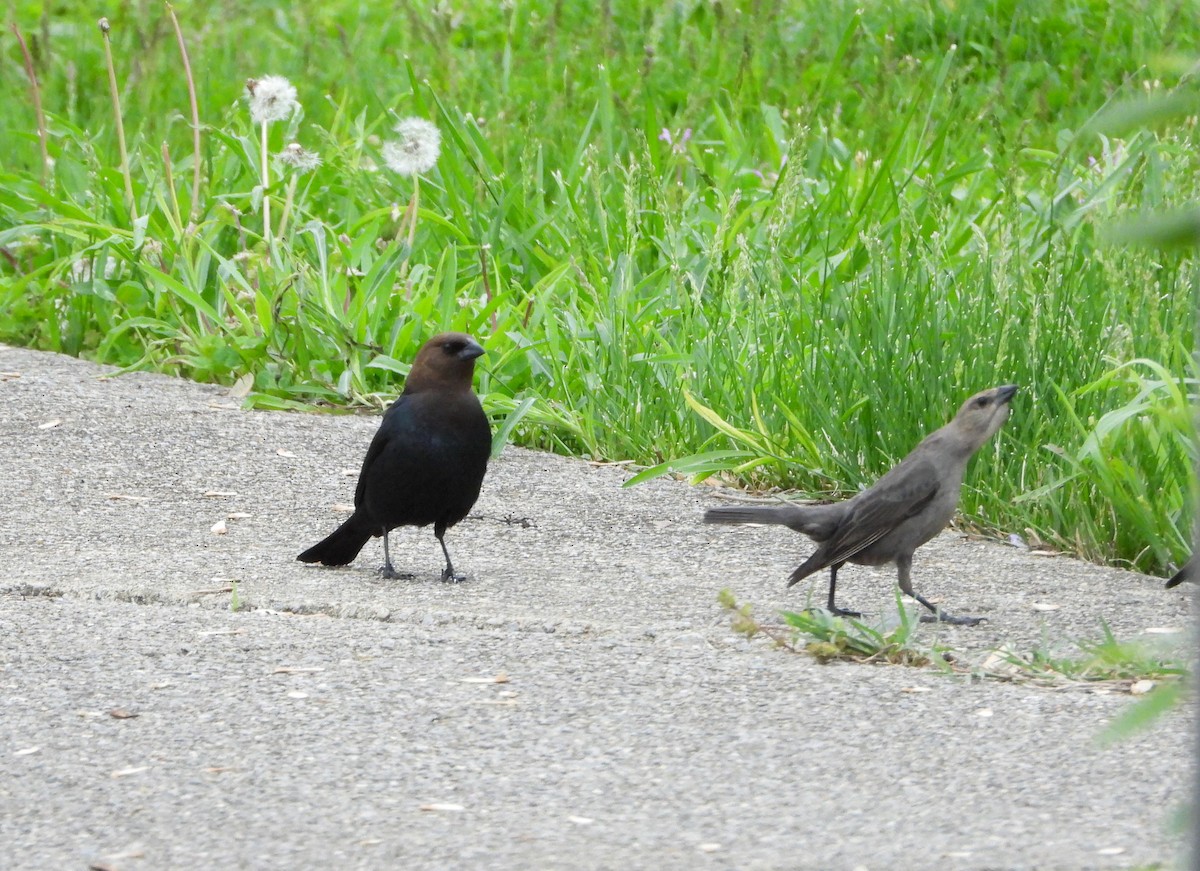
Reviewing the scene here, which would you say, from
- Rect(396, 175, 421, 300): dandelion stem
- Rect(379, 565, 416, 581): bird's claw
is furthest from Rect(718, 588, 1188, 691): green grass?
Rect(396, 175, 421, 300): dandelion stem

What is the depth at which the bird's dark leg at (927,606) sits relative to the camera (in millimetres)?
3584

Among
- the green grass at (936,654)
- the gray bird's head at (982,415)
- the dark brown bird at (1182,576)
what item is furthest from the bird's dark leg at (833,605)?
the dark brown bird at (1182,576)

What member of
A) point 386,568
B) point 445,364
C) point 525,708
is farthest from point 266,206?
point 525,708

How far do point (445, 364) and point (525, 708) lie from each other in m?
1.34

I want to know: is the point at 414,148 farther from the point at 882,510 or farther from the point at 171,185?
the point at 882,510

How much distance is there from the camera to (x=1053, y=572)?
4.09 m

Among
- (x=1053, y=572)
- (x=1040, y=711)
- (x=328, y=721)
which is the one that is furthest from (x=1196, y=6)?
(x=328, y=721)

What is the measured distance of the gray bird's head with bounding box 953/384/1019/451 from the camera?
3773mm

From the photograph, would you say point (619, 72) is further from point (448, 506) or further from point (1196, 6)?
point (448, 506)

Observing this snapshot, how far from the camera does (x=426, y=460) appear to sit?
13.1ft

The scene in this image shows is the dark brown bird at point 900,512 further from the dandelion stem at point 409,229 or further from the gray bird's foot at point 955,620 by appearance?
the dandelion stem at point 409,229

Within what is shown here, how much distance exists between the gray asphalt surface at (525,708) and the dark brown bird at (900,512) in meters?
0.20

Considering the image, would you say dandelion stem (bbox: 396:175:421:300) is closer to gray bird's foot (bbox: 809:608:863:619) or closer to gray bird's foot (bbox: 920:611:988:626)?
gray bird's foot (bbox: 809:608:863:619)

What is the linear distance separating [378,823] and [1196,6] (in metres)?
7.40
